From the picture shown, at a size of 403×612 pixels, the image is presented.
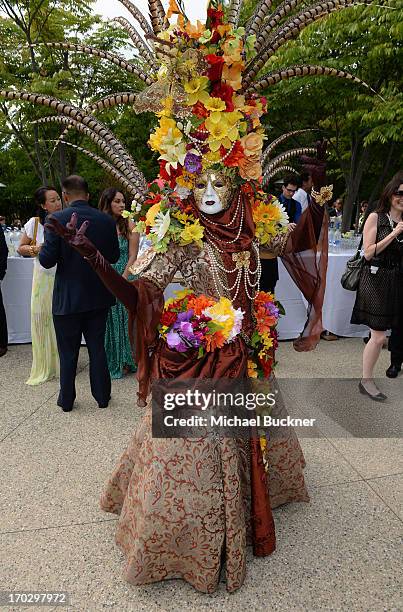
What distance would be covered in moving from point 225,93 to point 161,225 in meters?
0.59

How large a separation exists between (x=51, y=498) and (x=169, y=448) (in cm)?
110

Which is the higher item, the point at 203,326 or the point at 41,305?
the point at 203,326

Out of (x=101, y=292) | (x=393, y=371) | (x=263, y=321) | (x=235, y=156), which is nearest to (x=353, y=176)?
(x=393, y=371)

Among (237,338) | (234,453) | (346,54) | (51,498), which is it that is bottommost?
(51,498)

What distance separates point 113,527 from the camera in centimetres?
236

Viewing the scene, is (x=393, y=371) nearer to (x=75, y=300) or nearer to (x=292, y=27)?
(x=75, y=300)

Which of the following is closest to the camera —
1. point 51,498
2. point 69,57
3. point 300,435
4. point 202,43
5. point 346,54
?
→ point 202,43

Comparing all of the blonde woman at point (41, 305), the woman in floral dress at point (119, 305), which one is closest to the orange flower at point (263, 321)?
the woman in floral dress at point (119, 305)

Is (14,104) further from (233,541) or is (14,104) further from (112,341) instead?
(233,541)

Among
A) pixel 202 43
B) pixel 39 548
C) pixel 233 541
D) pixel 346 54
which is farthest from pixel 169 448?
pixel 346 54

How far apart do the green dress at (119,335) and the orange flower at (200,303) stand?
96.5 inches

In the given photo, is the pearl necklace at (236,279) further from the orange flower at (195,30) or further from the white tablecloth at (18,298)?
the white tablecloth at (18,298)

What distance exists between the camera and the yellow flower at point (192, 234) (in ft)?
6.32

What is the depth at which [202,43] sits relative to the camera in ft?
6.02
